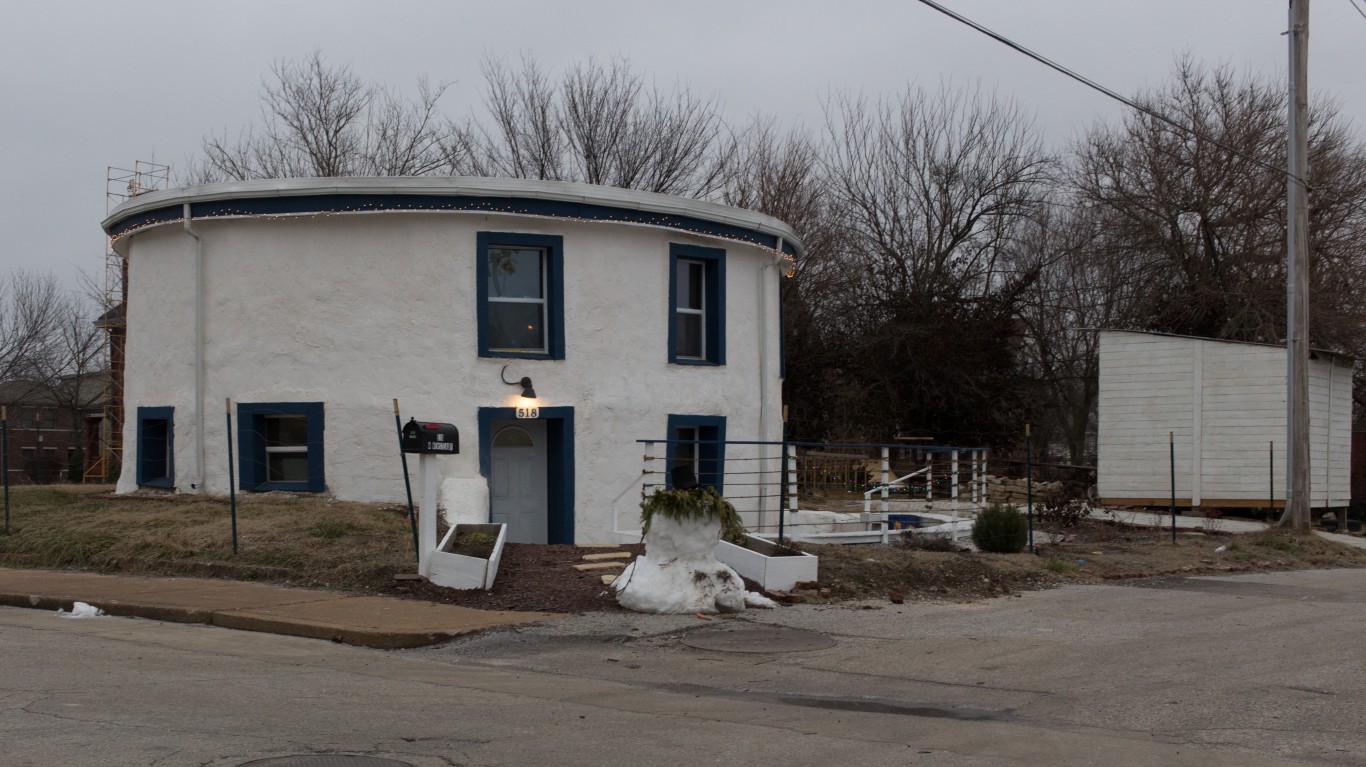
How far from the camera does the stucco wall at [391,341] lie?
683 inches

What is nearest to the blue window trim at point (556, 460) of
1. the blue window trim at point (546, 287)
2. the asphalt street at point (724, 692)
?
the blue window trim at point (546, 287)

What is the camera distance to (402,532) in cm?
1519

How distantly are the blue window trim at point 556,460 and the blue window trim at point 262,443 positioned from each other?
2303 millimetres

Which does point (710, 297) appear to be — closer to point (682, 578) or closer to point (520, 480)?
point (520, 480)

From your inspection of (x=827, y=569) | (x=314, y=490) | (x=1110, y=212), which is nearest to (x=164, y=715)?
(x=827, y=569)

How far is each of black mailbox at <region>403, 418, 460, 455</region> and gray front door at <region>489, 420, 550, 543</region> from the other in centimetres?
541

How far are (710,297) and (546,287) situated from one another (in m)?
2.93

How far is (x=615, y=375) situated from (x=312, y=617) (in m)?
7.93

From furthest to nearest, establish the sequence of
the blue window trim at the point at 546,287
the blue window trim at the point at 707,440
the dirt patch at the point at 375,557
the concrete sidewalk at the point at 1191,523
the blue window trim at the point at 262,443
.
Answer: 1. the concrete sidewalk at the point at 1191,523
2. the blue window trim at the point at 707,440
3. the blue window trim at the point at 546,287
4. the blue window trim at the point at 262,443
5. the dirt patch at the point at 375,557

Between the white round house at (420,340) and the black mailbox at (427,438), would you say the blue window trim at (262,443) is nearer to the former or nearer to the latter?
the white round house at (420,340)

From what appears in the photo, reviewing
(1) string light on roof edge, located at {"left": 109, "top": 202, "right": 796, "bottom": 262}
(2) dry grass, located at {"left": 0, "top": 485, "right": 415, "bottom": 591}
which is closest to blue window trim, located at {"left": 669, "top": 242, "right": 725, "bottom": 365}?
(1) string light on roof edge, located at {"left": 109, "top": 202, "right": 796, "bottom": 262}

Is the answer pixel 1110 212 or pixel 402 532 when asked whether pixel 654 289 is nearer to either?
pixel 402 532

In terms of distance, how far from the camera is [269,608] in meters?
11.5

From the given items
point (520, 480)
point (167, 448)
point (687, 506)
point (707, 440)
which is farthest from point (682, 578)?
point (167, 448)
